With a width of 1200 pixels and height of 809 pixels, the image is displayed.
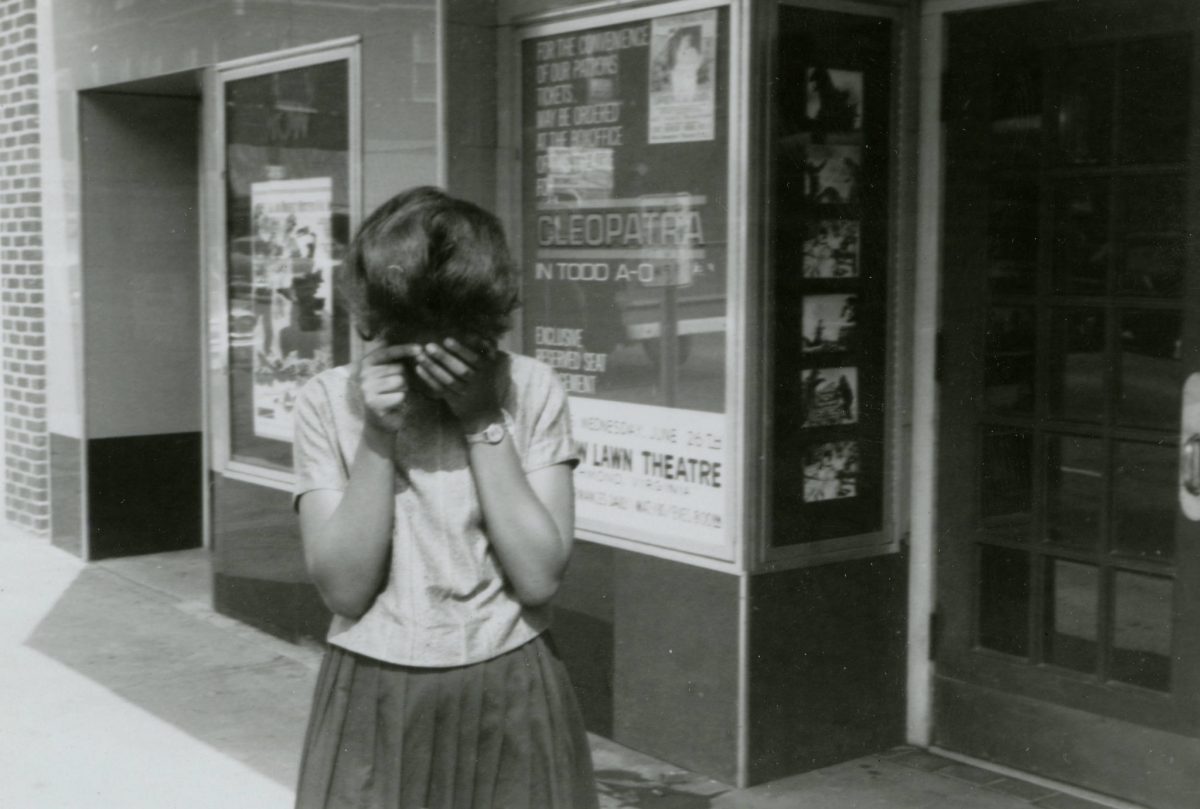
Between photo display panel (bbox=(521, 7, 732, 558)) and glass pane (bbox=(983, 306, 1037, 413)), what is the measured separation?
886 millimetres

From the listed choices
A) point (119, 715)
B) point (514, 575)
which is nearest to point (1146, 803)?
point (514, 575)

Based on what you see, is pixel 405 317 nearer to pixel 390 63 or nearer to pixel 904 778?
pixel 904 778

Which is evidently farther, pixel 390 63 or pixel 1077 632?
pixel 390 63

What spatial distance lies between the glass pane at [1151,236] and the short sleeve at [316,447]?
295cm

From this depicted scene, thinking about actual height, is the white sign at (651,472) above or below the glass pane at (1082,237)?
below

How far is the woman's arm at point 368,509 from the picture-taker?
240 centimetres

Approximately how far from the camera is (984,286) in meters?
5.11

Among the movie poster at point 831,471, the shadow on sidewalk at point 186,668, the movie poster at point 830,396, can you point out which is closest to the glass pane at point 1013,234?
the movie poster at point 830,396

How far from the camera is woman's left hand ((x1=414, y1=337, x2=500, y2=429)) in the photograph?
237cm

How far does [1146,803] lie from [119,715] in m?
3.75

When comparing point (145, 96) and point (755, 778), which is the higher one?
point (145, 96)

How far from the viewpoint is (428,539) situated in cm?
248

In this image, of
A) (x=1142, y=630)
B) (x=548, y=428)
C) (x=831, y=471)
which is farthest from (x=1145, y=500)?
(x=548, y=428)

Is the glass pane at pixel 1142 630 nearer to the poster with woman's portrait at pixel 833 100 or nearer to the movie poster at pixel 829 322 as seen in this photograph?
the movie poster at pixel 829 322
